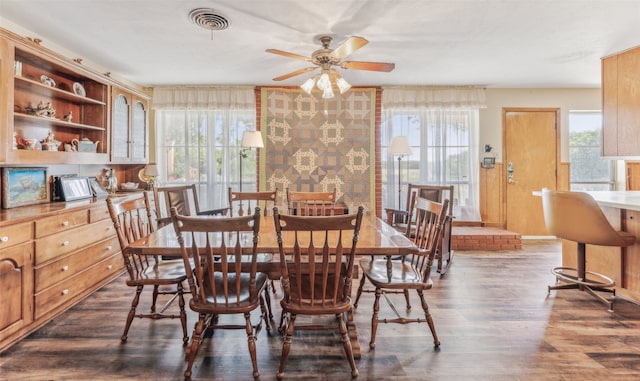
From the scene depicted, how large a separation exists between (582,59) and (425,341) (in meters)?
3.72

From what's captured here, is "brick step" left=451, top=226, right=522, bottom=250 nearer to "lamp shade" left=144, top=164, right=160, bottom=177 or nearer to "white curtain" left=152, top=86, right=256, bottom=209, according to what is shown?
"white curtain" left=152, top=86, right=256, bottom=209

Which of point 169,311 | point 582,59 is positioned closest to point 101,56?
point 169,311

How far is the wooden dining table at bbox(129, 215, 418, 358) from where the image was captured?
1814 mm

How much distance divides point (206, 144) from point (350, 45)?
320 centimetres

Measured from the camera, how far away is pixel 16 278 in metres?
2.12

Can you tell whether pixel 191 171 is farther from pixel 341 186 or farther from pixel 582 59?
pixel 582 59

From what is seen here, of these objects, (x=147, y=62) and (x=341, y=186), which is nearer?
(x=147, y=62)

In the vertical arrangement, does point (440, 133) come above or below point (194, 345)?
above

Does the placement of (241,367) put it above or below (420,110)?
below

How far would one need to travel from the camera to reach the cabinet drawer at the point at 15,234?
79.4 inches

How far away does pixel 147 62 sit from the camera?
3.78m

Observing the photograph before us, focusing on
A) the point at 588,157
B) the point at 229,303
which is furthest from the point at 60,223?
the point at 588,157

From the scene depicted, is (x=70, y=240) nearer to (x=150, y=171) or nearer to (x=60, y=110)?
(x=60, y=110)

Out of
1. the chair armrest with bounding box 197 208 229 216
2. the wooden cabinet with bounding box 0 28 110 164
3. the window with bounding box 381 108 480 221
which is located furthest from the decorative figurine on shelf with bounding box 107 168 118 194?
the window with bounding box 381 108 480 221
